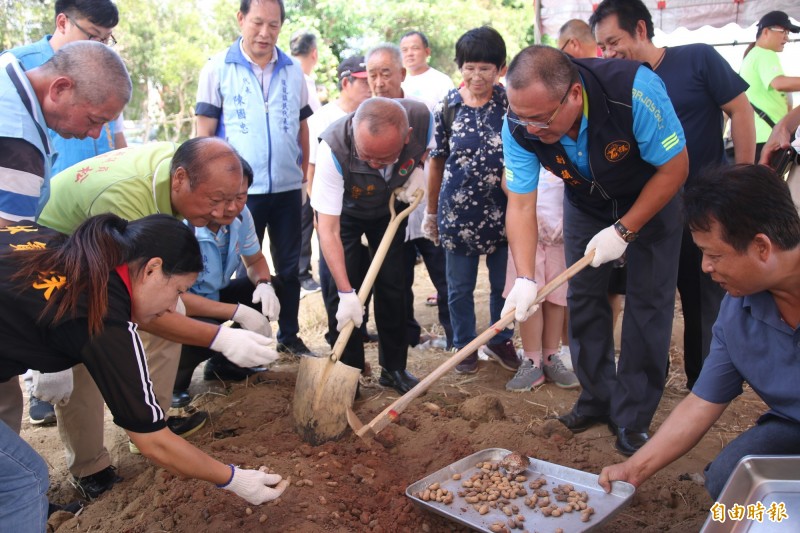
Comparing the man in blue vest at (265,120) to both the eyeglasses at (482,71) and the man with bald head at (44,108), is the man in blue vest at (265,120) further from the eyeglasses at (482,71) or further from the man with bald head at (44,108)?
the man with bald head at (44,108)

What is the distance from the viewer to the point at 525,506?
2607 mm

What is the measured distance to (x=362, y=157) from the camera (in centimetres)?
343

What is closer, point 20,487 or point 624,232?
point 20,487

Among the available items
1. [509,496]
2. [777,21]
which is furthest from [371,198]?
[777,21]

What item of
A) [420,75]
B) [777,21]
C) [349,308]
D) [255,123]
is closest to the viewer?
[349,308]

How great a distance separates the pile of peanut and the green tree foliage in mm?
13200

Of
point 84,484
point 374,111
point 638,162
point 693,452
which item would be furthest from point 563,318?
point 84,484

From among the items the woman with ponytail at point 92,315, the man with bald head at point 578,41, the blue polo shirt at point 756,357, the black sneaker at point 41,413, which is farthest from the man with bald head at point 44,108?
the man with bald head at point 578,41

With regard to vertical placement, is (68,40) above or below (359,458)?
above

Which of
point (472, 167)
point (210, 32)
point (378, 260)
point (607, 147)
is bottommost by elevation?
point (378, 260)

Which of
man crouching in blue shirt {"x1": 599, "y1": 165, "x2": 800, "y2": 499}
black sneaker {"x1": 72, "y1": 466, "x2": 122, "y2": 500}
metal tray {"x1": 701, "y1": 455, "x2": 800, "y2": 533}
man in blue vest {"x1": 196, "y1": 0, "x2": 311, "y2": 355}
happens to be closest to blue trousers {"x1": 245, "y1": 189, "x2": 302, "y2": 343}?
man in blue vest {"x1": 196, "y1": 0, "x2": 311, "y2": 355}

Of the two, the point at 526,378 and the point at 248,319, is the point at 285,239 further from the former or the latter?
the point at 526,378

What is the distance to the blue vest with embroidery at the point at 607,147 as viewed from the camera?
2.81 meters

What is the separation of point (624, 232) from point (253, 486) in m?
1.79
